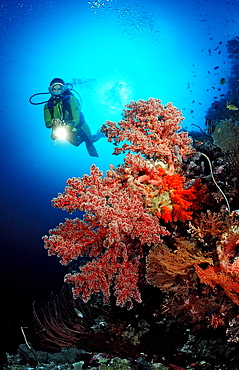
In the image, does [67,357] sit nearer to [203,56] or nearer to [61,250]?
[61,250]

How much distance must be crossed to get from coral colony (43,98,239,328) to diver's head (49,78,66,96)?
1059 cm

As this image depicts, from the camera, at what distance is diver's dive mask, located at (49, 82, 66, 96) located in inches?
477

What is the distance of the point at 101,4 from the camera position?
35.4 metres

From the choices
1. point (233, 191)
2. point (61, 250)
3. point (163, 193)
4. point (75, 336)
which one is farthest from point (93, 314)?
point (233, 191)

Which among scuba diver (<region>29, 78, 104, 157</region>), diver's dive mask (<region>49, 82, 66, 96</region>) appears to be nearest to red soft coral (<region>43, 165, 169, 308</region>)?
scuba diver (<region>29, 78, 104, 157</region>)

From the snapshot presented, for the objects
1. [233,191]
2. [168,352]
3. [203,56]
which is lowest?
[168,352]

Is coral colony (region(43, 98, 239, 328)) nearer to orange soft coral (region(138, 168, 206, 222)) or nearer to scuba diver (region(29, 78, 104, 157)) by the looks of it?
orange soft coral (region(138, 168, 206, 222))

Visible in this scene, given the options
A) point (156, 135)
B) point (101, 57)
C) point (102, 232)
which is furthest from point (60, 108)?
point (101, 57)

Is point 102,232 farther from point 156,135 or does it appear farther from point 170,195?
point 156,135

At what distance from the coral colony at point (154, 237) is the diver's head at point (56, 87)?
10595 millimetres

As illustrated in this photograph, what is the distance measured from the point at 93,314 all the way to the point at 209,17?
45.9 m

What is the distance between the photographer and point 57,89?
40.2 feet

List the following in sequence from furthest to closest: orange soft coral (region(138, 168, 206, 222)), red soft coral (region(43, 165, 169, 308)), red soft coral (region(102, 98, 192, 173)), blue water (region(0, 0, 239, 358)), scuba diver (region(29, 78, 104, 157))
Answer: blue water (region(0, 0, 239, 358))
scuba diver (region(29, 78, 104, 157))
red soft coral (region(102, 98, 192, 173))
orange soft coral (region(138, 168, 206, 222))
red soft coral (region(43, 165, 169, 308))

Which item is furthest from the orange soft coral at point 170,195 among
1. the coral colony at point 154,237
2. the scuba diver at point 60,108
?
the scuba diver at point 60,108
